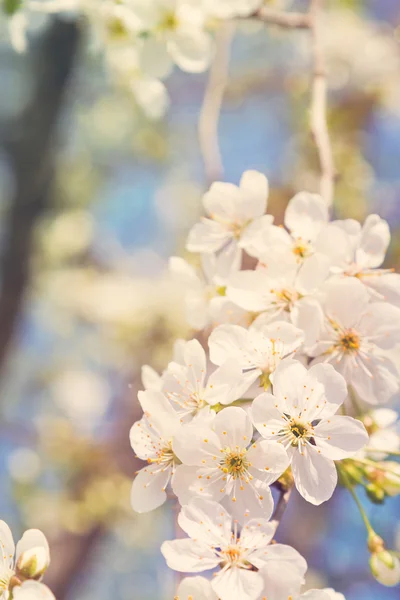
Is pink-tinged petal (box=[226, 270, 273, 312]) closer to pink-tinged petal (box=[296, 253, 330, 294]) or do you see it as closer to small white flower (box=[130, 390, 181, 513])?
pink-tinged petal (box=[296, 253, 330, 294])

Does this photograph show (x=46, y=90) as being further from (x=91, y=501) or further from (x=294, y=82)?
A: (x=91, y=501)

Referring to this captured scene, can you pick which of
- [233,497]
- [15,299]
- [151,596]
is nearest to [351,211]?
[15,299]

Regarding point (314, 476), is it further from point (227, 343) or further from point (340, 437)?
point (227, 343)

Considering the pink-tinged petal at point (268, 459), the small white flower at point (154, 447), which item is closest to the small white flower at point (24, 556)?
the small white flower at point (154, 447)

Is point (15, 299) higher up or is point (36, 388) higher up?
point (15, 299)

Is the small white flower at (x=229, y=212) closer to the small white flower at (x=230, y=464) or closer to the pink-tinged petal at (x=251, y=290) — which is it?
the pink-tinged petal at (x=251, y=290)
